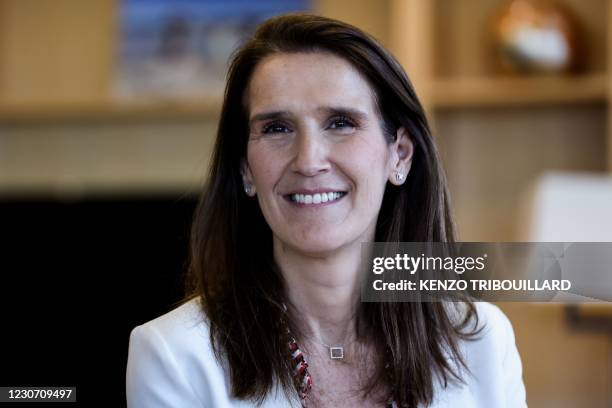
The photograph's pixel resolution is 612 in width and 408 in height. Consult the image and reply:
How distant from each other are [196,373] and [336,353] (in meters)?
0.20

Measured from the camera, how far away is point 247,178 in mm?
1321

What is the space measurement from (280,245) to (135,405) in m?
0.30

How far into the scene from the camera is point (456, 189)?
2.99 m

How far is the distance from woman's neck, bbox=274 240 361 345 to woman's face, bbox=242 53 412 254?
0.12 feet

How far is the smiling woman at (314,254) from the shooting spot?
121 cm

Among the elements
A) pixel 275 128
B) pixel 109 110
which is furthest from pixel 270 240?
pixel 109 110

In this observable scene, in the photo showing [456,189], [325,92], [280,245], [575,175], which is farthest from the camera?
[456,189]

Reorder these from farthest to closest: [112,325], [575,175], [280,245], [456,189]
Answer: [456,189] < [575,175] < [112,325] < [280,245]

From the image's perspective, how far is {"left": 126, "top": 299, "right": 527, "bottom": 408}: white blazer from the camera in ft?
3.94

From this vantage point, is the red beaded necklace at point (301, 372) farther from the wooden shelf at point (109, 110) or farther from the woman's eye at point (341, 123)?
the wooden shelf at point (109, 110)

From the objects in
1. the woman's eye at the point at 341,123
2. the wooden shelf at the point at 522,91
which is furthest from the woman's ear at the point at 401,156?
the wooden shelf at the point at 522,91

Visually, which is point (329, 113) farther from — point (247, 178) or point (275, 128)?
point (247, 178)

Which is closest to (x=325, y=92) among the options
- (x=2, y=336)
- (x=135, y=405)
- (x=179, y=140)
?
(x=135, y=405)

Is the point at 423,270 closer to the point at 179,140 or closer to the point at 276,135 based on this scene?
the point at 276,135
